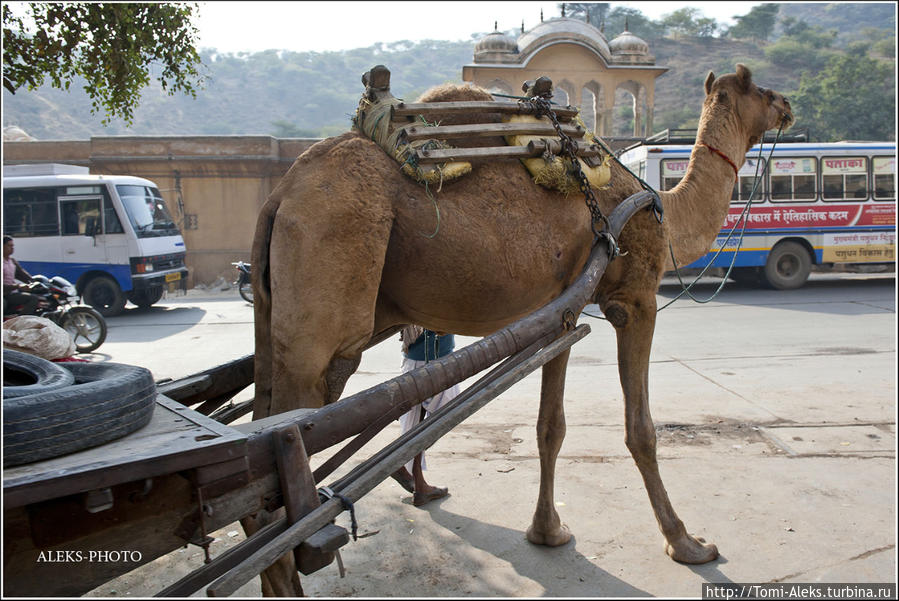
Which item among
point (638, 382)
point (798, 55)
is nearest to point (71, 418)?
point (638, 382)

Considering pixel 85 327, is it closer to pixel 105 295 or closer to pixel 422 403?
pixel 105 295

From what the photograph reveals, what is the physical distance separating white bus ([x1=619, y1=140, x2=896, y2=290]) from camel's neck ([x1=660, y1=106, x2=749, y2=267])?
1053 cm

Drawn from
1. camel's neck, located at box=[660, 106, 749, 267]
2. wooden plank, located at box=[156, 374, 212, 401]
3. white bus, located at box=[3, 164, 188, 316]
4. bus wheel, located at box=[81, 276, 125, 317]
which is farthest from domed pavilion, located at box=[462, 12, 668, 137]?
wooden plank, located at box=[156, 374, 212, 401]

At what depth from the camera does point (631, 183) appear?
3.70 metres

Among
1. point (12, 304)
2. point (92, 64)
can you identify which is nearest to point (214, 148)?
point (12, 304)

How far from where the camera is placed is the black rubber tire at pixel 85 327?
10133 millimetres

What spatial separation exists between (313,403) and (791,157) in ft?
47.0

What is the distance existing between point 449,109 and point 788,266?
46.6 feet

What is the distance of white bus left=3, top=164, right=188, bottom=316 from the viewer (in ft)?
46.5

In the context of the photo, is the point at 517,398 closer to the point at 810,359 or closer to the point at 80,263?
the point at 810,359

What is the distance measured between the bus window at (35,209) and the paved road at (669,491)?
822 cm

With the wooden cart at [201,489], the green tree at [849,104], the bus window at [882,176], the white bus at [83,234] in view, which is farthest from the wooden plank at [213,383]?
the green tree at [849,104]

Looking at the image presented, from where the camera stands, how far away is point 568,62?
22797 millimetres

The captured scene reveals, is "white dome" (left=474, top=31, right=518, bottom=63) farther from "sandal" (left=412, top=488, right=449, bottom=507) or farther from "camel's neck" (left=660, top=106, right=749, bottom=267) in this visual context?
"sandal" (left=412, top=488, right=449, bottom=507)
